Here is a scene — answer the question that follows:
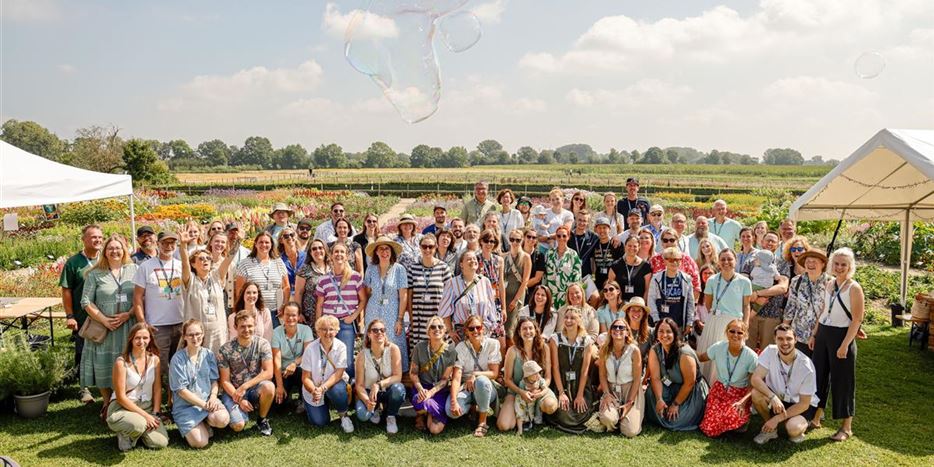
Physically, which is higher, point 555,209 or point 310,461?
point 555,209

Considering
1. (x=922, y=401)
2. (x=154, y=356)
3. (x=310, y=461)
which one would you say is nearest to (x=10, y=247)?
(x=154, y=356)

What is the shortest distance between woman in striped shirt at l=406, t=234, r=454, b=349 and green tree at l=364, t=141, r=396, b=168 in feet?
266

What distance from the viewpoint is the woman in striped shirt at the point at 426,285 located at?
6.37 m

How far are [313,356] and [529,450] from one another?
91.3 inches

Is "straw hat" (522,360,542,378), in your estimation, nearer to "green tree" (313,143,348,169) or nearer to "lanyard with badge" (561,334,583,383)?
"lanyard with badge" (561,334,583,383)

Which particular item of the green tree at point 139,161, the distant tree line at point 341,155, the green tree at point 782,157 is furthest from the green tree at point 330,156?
the green tree at point 782,157

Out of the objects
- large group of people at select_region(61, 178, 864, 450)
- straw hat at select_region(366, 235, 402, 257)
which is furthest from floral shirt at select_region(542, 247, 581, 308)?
straw hat at select_region(366, 235, 402, 257)

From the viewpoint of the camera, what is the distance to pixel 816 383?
5840 millimetres

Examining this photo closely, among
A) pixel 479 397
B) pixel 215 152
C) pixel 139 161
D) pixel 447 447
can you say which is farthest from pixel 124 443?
pixel 215 152

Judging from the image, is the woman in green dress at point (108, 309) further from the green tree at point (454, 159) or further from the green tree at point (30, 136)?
the green tree at point (30, 136)

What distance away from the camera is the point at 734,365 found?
5812 millimetres

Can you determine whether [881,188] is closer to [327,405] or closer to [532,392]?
[532,392]

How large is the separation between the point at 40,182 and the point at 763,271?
28.6 ft

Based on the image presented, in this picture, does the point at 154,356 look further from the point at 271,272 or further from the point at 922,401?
the point at 922,401
